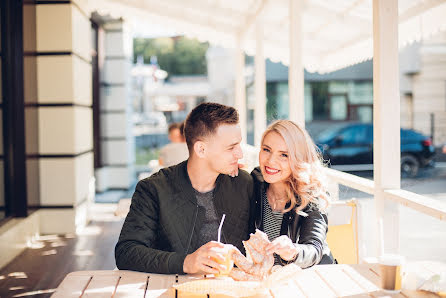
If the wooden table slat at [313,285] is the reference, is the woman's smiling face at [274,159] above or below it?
above

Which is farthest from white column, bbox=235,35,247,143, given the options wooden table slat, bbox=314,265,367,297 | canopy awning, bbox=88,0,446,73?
wooden table slat, bbox=314,265,367,297

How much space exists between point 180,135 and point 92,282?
392 cm

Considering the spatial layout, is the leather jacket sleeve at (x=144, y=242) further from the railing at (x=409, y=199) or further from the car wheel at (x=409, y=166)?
the car wheel at (x=409, y=166)

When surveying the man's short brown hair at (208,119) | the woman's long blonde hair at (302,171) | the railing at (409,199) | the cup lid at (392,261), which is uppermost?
the man's short brown hair at (208,119)

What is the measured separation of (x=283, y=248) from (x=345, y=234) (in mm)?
972

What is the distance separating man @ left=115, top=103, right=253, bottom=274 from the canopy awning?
3.36 meters

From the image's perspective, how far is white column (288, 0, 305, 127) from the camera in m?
4.47

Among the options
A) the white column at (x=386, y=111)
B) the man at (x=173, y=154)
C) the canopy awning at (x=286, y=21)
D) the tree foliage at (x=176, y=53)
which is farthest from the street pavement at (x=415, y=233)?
the tree foliage at (x=176, y=53)

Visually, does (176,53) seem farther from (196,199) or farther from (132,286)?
(132,286)

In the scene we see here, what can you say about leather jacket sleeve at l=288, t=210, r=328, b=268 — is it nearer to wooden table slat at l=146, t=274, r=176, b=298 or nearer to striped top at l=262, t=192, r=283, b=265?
striped top at l=262, t=192, r=283, b=265

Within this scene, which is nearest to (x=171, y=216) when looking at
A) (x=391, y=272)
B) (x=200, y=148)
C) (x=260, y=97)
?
(x=200, y=148)

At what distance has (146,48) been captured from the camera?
42.8 m

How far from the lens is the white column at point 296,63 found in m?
4.47

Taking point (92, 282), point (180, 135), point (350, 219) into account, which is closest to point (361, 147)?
point (180, 135)
